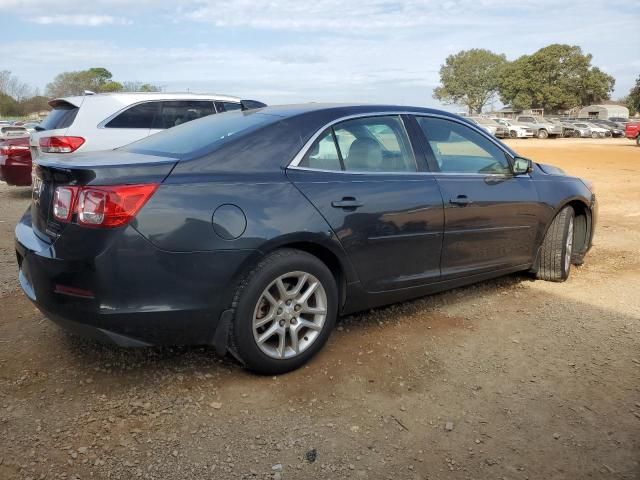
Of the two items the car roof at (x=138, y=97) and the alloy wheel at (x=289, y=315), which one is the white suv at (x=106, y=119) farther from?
the alloy wheel at (x=289, y=315)

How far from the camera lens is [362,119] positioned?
3.65 meters

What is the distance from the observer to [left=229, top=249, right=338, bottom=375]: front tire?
2967mm

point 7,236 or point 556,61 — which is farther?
point 556,61

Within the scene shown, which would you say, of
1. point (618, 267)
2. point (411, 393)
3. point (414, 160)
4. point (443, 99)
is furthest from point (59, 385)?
point (443, 99)

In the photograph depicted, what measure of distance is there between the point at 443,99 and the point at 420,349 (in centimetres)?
9226

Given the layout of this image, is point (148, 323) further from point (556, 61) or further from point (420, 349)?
point (556, 61)

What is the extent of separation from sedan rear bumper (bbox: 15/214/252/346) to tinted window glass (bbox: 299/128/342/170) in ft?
2.35

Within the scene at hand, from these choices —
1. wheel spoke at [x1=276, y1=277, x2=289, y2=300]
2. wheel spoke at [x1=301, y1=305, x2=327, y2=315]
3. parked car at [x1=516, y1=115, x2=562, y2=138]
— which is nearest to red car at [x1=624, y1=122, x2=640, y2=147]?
parked car at [x1=516, y1=115, x2=562, y2=138]

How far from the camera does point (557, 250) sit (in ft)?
15.7

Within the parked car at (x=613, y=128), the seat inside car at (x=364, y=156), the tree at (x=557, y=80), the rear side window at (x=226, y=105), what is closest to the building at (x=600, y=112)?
the tree at (x=557, y=80)

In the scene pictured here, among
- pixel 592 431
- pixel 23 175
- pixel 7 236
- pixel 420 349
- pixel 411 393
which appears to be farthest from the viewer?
pixel 23 175

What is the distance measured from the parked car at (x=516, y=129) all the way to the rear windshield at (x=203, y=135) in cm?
4225

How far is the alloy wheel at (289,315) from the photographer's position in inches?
121

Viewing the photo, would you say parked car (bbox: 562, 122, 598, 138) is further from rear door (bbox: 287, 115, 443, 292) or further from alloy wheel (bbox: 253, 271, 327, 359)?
alloy wheel (bbox: 253, 271, 327, 359)
